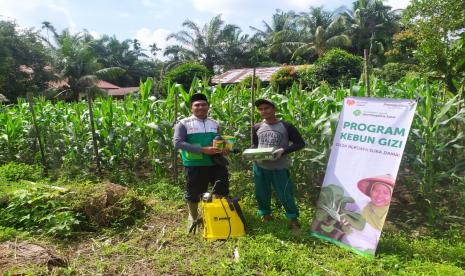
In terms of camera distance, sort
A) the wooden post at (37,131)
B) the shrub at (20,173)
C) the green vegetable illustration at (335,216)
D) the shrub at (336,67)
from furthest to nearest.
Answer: the shrub at (336,67), the wooden post at (37,131), the shrub at (20,173), the green vegetable illustration at (335,216)

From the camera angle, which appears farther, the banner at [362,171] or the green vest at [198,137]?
the green vest at [198,137]

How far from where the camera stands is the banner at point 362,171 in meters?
3.48

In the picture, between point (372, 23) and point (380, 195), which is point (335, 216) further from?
point (372, 23)

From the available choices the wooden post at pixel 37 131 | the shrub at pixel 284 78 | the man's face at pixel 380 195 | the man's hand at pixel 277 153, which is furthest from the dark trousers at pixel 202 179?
the shrub at pixel 284 78

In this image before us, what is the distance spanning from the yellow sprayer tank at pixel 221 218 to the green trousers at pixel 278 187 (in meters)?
0.45

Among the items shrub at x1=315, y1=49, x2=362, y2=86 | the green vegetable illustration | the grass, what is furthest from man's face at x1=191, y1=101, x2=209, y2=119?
shrub at x1=315, y1=49, x2=362, y2=86

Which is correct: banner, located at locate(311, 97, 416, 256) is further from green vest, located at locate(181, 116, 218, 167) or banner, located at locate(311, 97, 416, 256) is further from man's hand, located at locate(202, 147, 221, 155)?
green vest, located at locate(181, 116, 218, 167)

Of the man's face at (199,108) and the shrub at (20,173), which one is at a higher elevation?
the man's face at (199,108)

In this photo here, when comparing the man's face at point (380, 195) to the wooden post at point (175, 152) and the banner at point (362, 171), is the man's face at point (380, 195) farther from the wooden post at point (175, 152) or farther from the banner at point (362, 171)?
the wooden post at point (175, 152)

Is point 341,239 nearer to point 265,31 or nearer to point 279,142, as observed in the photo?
point 279,142

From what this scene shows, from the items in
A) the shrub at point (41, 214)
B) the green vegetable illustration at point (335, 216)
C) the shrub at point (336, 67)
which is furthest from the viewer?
the shrub at point (336, 67)

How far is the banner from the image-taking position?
11.4 feet

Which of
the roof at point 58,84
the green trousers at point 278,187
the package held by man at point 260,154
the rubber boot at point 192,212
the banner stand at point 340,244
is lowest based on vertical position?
the banner stand at point 340,244

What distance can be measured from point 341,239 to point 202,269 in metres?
1.41
